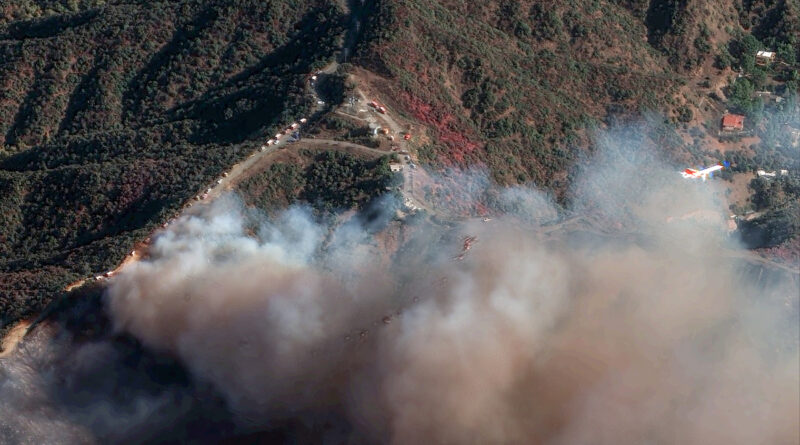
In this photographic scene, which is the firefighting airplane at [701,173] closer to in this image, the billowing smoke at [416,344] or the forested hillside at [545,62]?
the forested hillside at [545,62]

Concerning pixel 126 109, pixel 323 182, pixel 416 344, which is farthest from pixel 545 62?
pixel 126 109

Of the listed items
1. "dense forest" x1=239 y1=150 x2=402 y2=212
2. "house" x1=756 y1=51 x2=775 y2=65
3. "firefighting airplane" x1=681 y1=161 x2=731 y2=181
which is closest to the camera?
"dense forest" x1=239 y1=150 x2=402 y2=212

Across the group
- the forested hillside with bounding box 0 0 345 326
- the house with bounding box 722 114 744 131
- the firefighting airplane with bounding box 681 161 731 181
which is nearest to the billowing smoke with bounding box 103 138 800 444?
the forested hillside with bounding box 0 0 345 326

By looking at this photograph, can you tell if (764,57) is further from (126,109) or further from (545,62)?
(126,109)

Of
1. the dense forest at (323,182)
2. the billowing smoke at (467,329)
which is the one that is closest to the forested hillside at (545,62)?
the dense forest at (323,182)

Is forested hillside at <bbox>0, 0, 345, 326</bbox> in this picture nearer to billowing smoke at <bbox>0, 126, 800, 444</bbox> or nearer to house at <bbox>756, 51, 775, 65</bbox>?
billowing smoke at <bbox>0, 126, 800, 444</bbox>

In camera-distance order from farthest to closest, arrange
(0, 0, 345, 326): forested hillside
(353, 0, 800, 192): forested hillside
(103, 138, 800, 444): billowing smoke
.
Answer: (353, 0, 800, 192): forested hillside, (0, 0, 345, 326): forested hillside, (103, 138, 800, 444): billowing smoke

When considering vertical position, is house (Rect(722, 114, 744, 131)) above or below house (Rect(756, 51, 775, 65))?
below
